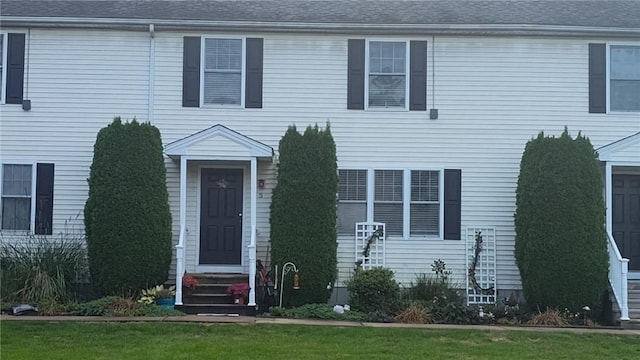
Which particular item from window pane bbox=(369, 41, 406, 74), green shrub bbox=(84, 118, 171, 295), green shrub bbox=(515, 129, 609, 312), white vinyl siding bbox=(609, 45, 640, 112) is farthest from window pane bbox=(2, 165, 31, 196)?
white vinyl siding bbox=(609, 45, 640, 112)

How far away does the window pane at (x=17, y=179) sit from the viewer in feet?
46.0

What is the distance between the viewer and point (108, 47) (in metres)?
14.2

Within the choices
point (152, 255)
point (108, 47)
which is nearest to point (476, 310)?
point (152, 255)

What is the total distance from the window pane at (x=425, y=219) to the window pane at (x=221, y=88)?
4.01 m

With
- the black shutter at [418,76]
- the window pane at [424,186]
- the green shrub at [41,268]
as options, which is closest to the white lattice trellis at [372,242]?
the window pane at [424,186]

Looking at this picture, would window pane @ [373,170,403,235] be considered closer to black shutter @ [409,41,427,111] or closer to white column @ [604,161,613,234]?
black shutter @ [409,41,427,111]

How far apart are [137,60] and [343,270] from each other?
221 inches

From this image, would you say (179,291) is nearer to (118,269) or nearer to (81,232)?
(118,269)

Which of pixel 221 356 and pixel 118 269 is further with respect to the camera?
pixel 118 269

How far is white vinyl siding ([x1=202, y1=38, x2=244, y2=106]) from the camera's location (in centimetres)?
1417

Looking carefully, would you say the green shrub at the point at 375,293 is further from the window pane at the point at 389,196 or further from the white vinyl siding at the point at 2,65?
the white vinyl siding at the point at 2,65

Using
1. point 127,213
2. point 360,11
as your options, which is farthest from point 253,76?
point 127,213

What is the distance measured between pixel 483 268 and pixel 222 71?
6.20 meters

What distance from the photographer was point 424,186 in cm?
1415
